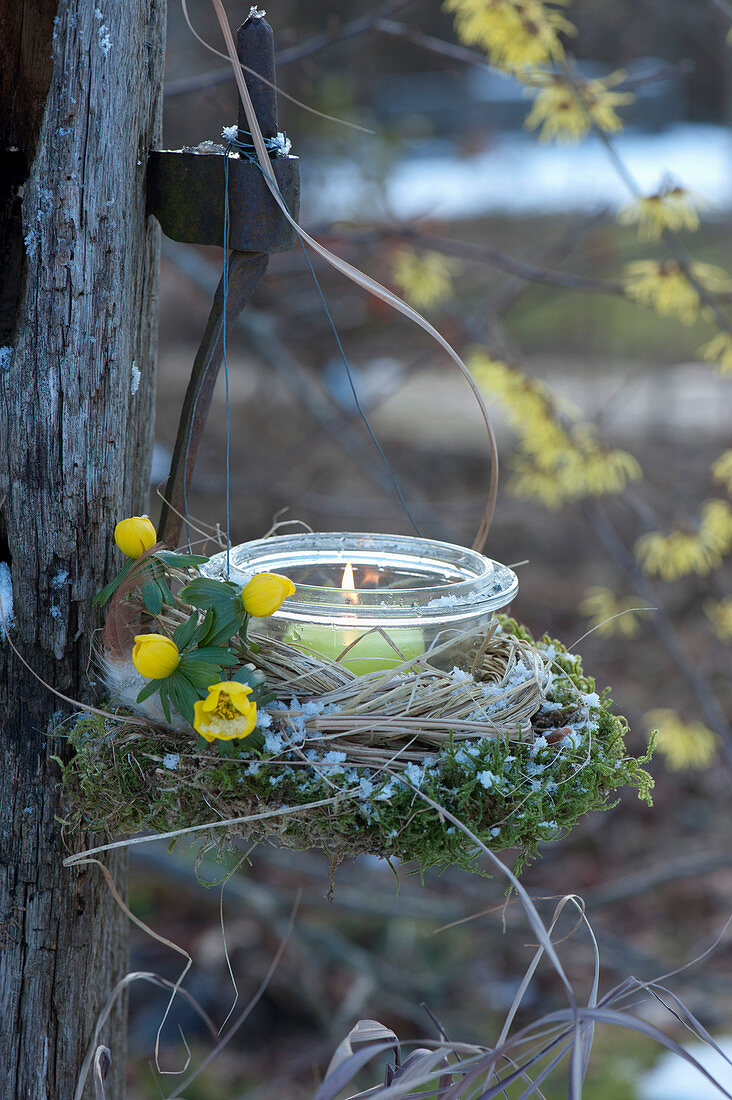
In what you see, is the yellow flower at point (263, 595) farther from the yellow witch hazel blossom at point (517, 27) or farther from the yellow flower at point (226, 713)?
the yellow witch hazel blossom at point (517, 27)

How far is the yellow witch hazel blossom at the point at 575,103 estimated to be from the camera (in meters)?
1.71

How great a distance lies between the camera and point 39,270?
83 centimetres

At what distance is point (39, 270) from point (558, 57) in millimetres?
1245

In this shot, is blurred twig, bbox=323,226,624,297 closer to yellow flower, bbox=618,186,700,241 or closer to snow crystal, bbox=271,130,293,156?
yellow flower, bbox=618,186,700,241

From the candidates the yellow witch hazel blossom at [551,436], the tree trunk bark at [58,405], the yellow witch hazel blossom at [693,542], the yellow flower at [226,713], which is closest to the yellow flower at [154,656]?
the yellow flower at [226,713]

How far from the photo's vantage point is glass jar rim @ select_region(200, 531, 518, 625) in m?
0.82

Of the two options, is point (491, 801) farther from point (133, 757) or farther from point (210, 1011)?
point (210, 1011)

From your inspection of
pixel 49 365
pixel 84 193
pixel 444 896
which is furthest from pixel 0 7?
pixel 444 896

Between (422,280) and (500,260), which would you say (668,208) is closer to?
(500,260)

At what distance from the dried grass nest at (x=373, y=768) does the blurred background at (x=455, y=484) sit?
2.4 inches

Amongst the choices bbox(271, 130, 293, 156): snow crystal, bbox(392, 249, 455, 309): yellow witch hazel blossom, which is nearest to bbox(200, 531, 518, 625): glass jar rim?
bbox(271, 130, 293, 156): snow crystal

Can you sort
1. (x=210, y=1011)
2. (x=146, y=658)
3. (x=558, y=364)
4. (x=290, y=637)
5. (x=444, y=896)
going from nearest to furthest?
1. (x=146, y=658)
2. (x=290, y=637)
3. (x=210, y=1011)
4. (x=444, y=896)
5. (x=558, y=364)

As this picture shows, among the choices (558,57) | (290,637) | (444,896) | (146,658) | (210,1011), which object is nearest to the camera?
(146,658)

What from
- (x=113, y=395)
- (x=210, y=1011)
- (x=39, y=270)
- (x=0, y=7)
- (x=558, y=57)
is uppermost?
(x=558, y=57)
